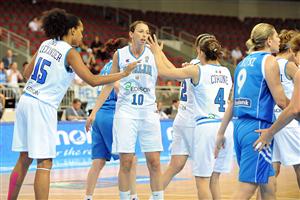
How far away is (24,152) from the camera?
25.7 feet

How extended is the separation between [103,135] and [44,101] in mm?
2144

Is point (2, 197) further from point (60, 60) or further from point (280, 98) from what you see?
point (280, 98)

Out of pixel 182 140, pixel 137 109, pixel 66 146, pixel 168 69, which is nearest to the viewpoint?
pixel 168 69

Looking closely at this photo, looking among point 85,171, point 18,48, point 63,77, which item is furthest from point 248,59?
point 18,48

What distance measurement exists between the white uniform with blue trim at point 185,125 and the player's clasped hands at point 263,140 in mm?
2538

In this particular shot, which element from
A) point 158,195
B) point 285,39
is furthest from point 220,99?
point 158,195

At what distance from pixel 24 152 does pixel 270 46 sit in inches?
109

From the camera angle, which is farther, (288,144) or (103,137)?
(103,137)

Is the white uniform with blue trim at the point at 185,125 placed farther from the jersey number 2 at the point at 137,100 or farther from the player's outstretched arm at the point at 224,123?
the player's outstretched arm at the point at 224,123

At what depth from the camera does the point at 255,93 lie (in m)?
6.73

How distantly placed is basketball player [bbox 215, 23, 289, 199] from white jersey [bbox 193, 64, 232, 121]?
1.25m

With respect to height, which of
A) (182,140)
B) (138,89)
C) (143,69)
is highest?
(143,69)

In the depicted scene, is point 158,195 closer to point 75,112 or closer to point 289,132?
point 289,132

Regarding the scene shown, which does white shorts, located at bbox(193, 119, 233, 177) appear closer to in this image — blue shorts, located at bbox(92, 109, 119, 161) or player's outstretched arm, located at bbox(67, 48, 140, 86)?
player's outstretched arm, located at bbox(67, 48, 140, 86)
